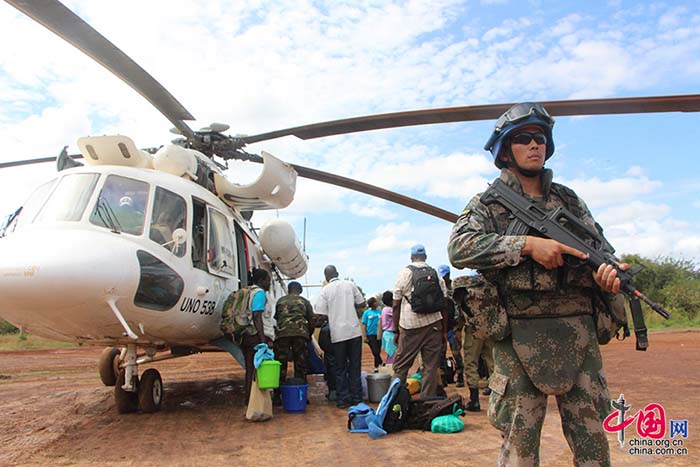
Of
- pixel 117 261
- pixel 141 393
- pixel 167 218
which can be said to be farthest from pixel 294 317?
pixel 117 261

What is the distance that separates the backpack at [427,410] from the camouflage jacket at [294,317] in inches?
85.6

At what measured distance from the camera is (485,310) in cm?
257

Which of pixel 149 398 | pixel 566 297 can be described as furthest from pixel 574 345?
pixel 149 398

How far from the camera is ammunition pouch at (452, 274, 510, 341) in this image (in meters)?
2.54

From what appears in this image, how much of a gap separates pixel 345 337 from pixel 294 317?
78cm

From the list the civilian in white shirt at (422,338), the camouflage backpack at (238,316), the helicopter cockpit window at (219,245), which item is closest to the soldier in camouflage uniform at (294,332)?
the camouflage backpack at (238,316)

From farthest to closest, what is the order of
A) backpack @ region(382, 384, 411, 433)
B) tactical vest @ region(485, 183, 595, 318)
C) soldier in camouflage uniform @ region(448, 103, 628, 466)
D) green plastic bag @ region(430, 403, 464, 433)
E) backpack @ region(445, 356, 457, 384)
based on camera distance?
backpack @ region(445, 356, 457, 384)
backpack @ region(382, 384, 411, 433)
green plastic bag @ region(430, 403, 464, 433)
tactical vest @ region(485, 183, 595, 318)
soldier in camouflage uniform @ region(448, 103, 628, 466)

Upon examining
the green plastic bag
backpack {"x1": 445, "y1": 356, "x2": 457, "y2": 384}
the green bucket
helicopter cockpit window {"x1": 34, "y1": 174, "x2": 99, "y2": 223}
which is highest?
helicopter cockpit window {"x1": 34, "y1": 174, "x2": 99, "y2": 223}

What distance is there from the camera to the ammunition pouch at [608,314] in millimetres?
2574

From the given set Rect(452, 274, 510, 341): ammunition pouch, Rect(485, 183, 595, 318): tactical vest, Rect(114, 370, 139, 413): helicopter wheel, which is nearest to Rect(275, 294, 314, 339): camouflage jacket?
Rect(114, 370, 139, 413): helicopter wheel

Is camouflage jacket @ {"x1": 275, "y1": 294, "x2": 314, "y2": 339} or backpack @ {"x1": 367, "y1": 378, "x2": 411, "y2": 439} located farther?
camouflage jacket @ {"x1": 275, "y1": 294, "x2": 314, "y2": 339}

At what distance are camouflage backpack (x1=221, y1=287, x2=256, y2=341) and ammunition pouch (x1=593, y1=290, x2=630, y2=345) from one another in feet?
14.4

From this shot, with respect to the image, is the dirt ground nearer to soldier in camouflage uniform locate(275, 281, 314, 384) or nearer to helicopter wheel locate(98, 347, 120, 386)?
helicopter wheel locate(98, 347, 120, 386)

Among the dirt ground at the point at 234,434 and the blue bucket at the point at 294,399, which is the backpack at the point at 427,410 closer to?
the dirt ground at the point at 234,434
